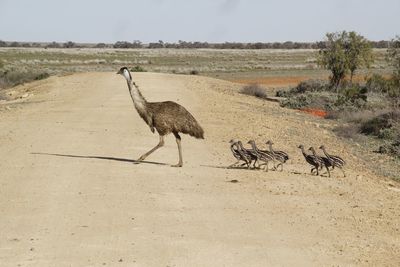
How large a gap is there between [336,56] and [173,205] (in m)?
39.4

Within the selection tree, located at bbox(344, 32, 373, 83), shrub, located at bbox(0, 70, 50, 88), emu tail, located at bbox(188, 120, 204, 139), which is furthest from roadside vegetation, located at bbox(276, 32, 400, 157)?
shrub, located at bbox(0, 70, 50, 88)

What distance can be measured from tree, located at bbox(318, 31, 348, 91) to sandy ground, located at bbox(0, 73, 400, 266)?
26204mm

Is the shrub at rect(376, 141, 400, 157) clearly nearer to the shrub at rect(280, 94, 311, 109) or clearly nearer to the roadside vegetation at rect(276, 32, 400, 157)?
the roadside vegetation at rect(276, 32, 400, 157)

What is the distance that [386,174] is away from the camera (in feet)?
76.1

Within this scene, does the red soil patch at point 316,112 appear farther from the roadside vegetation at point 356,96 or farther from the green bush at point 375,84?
the green bush at point 375,84

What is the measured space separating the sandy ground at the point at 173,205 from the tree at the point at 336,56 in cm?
2620

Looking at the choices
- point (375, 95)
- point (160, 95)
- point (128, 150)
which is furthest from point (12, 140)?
point (375, 95)

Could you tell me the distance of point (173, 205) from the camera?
14.2m

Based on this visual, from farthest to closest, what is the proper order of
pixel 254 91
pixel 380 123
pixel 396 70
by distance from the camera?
pixel 254 91
pixel 396 70
pixel 380 123

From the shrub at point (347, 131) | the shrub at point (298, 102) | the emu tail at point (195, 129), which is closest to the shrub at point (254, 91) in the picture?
the shrub at point (298, 102)

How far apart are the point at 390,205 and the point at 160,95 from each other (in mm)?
22414

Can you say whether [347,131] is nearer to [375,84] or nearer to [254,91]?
[254,91]

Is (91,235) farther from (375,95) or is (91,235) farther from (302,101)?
(375,95)

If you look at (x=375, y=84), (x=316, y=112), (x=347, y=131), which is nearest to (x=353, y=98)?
(x=316, y=112)
